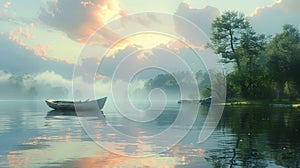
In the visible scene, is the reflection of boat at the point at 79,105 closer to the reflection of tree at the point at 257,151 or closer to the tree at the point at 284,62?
the tree at the point at 284,62

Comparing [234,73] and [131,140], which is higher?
[234,73]

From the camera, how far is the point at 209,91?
180m

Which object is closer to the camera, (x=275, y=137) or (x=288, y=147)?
(x=288, y=147)

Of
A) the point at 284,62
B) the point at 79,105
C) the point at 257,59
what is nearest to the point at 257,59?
the point at 257,59

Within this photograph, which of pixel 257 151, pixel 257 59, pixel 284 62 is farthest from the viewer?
pixel 257 59

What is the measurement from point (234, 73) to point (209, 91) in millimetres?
27208

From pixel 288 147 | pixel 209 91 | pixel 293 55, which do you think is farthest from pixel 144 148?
pixel 209 91

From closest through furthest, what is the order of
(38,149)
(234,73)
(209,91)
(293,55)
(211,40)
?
(38,149) → (293,55) → (234,73) → (211,40) → (209,91)

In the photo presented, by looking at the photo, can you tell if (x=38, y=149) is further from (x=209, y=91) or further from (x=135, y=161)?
(x=209, y=91)

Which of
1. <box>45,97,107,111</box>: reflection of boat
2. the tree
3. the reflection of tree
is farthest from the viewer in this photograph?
the tree

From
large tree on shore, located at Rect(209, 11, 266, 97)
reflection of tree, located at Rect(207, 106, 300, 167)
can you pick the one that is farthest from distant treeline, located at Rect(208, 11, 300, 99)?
reflection of tree, located at Rect(207, 106, 300, 167)

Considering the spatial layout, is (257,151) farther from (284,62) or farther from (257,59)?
(257,59)

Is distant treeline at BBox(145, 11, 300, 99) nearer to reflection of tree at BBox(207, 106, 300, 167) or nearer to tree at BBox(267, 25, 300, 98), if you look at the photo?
tree at BBox(267, 25, 300, 98)

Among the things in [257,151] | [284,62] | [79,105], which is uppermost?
[284,62]
